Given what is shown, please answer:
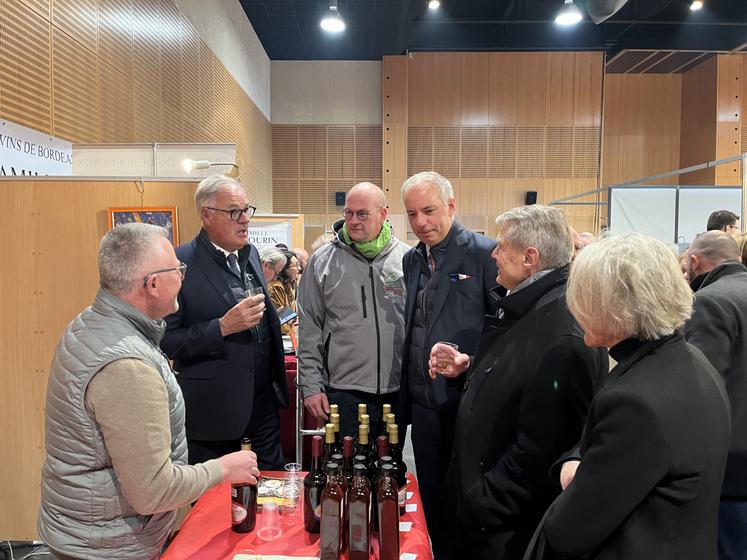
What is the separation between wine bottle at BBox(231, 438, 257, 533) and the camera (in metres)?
1.62

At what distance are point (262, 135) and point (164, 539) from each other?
11.0m

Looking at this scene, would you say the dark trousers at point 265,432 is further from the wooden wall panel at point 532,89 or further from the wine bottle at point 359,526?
the wooden wall panel at point 532,89

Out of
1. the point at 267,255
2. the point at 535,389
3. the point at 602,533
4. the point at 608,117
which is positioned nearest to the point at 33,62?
the point at 267,255

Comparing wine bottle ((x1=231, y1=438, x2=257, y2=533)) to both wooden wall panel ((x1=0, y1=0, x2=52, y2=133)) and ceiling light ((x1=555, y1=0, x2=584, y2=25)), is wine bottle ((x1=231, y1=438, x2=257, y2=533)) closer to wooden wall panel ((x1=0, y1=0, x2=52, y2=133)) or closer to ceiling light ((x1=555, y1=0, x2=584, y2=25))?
wooden wall panel ((x1=0, y1=0, x2=52, y2=133))

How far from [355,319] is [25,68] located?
311 cm

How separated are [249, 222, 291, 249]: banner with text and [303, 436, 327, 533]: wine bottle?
5.49m

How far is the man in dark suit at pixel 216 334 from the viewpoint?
7.75 ft

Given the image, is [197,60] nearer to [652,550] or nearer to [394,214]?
[394,214]

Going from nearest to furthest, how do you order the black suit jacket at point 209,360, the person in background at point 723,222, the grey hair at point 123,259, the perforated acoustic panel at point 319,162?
the grey hair at point 123,259 < the black suit jacket at point 209,360 < the person in background at point 723,222 < the perforated acoustic panel at point 319,162

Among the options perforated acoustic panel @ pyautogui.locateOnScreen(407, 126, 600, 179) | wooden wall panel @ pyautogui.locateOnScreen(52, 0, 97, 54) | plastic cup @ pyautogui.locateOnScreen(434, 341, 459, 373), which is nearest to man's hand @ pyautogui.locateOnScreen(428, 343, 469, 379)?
plastic cup @ pyautogui.locateOnScreen(434, 341, 459, 373)

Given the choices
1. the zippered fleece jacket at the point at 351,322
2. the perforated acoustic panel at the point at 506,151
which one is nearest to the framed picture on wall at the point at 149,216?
the zippered fleece jacket at the point at 351,322

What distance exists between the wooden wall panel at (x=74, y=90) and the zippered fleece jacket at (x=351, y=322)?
9.23 feet

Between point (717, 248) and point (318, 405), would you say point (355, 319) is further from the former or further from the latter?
point (717, 248)

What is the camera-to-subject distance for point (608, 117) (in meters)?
13.1
